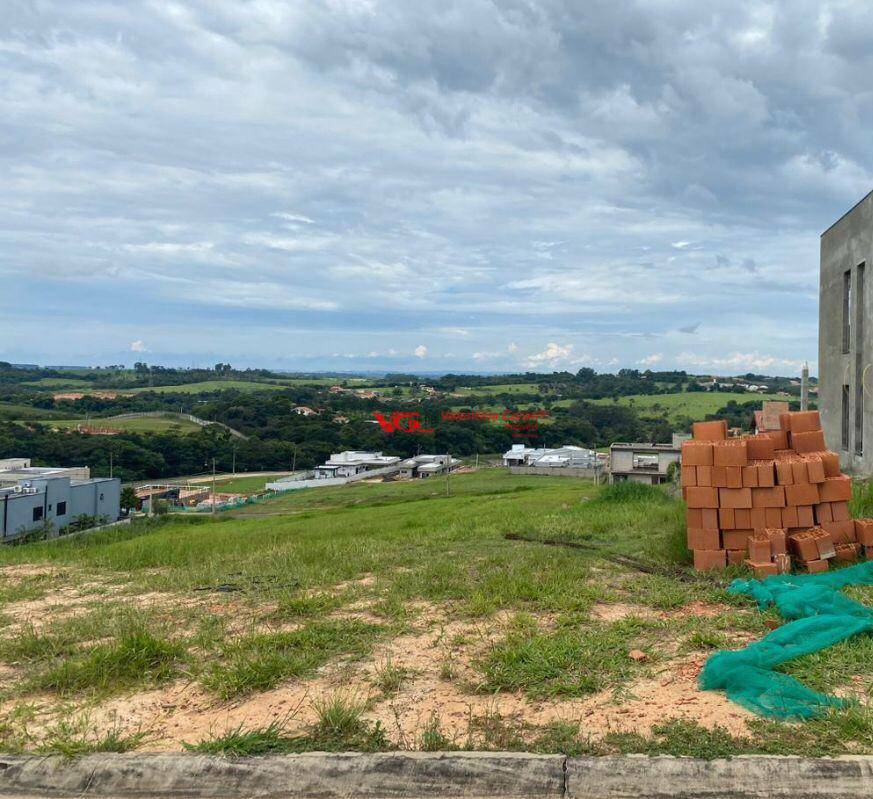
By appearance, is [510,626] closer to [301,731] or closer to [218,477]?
[301,731]

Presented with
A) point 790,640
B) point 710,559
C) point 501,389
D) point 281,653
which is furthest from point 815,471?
point 501,389

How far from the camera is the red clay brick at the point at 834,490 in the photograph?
6648mm

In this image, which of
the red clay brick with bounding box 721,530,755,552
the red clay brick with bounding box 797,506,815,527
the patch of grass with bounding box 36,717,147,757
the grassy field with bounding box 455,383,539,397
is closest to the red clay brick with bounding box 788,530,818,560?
the red clay brick with bounding box 797,506,815,527

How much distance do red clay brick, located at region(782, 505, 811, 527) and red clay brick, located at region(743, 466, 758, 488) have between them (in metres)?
0.43

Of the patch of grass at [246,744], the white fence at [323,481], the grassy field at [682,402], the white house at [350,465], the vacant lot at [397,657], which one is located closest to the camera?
the patch of grass at [246,744]

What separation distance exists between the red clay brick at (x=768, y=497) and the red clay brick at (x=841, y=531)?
1.82 ft

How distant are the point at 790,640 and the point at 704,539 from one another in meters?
2.67

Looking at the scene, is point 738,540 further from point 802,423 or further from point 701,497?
point 802,423

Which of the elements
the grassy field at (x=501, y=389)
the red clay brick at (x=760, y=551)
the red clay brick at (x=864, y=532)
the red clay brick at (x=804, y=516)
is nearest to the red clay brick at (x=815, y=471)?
the red clay brick at (x=804, y=516)

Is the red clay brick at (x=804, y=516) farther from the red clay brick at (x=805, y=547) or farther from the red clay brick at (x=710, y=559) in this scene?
the red clay brick at (x=710, y=559)

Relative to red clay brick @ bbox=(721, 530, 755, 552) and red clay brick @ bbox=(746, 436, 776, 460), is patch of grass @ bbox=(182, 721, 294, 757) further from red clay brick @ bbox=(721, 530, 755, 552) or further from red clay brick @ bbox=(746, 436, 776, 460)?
red clay brick @ bbox=(746, 436, 776, 460)

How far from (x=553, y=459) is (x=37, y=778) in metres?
49.7

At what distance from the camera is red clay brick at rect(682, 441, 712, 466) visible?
266 inches

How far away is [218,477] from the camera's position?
194 feet
